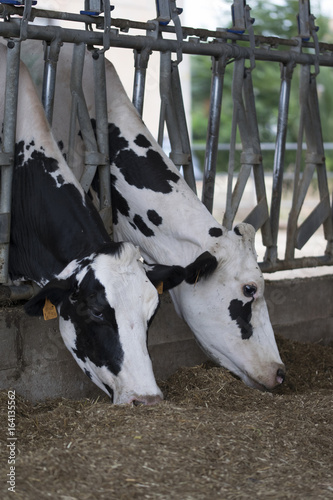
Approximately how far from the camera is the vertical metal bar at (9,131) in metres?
4.39

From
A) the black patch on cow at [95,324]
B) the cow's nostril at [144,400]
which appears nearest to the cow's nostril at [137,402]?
the cow's nostril at [144,400]

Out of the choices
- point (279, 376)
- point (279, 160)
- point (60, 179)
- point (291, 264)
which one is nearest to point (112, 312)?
point (60, 179)

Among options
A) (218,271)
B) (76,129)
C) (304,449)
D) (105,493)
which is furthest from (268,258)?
(105,493)

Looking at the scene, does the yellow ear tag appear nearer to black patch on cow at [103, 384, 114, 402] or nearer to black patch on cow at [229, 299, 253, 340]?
black patch on cow at [103, 384, 114, 402]

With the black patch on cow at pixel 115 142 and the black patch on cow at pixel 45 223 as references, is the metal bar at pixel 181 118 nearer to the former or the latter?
the black patch on cow at pixel 115 142

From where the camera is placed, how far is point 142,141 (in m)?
5.02

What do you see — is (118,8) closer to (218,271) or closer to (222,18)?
(218,271)

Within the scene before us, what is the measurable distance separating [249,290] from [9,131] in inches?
68.6

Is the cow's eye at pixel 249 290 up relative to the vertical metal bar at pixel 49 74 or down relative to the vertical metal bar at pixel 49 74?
down

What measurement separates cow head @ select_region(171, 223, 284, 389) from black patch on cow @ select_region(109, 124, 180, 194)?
55 centimetres

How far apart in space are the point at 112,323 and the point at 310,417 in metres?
1.11

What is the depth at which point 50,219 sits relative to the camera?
4.27 metres

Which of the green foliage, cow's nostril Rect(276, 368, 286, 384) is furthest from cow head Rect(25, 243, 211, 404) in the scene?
the green foliage

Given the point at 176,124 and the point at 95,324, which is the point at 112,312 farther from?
the point at 176,124
